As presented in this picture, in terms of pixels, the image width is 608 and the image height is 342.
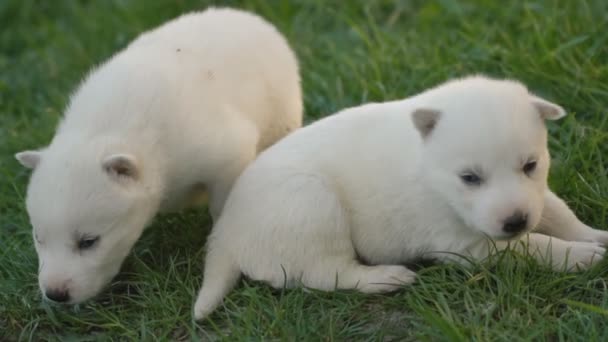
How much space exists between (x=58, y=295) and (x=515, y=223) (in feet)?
8.11

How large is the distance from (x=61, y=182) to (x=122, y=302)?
0.82 m

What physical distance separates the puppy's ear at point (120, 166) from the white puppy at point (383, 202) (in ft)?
1.96

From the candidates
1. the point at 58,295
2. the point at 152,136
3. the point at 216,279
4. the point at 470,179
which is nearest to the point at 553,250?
the point at 470,179

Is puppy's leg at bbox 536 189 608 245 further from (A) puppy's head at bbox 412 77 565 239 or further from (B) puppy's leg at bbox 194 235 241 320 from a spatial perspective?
(B) puppy's leg at bbox 194 235 241 320

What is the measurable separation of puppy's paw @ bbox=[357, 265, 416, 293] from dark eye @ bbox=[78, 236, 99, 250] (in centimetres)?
148

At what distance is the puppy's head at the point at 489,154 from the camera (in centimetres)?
456

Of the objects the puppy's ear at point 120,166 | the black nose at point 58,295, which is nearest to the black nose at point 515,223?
the puppy's ear at point 120,166

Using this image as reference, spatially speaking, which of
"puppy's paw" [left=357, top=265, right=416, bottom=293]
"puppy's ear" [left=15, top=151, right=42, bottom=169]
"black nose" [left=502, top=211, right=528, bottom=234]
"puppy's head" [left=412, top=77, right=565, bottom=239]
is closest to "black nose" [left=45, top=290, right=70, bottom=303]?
"puppy's ear" [left=15, top=151, right=42, bottom=169]

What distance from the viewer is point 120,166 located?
17.1ft

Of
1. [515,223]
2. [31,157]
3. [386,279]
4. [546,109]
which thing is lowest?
[31,157]

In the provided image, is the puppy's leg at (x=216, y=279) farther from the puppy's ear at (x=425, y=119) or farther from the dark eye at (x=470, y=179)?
the dark eye at (x=470, y=179)

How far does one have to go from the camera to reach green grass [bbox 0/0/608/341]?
477 cm

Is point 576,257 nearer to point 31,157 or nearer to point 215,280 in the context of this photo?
point 215,280

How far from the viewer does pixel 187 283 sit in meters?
5.46
